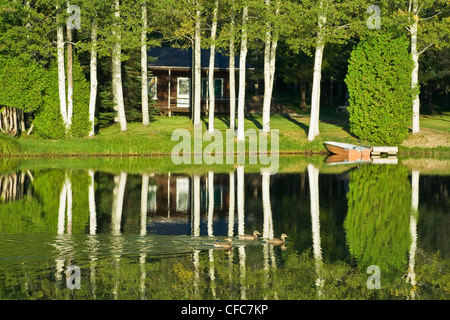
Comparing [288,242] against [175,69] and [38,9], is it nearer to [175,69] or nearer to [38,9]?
[38,9]

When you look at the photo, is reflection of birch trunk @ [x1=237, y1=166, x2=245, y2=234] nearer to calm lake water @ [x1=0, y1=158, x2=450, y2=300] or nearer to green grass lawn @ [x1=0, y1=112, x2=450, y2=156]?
calm lake water @ [x1=0, y1=158, x2=450, y2=300]

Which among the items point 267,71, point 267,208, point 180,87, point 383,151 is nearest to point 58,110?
point 267,71

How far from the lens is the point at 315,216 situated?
22.2m

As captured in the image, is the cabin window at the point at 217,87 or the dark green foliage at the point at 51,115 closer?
the dark green foliage at the point at 51,115

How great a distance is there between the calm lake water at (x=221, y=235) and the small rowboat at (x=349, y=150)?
10.6m

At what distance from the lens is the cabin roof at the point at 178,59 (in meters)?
58.5

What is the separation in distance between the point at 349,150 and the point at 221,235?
25960mm

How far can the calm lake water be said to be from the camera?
45.9ft

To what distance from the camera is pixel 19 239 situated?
1802 cm

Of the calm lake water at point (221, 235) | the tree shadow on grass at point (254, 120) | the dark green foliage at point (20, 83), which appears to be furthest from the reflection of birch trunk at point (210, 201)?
the tree shadow on grass at point (254, 120)

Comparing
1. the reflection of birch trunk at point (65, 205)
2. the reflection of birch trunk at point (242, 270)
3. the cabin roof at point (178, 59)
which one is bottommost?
the reflection of birch trunk at point (65, 205)

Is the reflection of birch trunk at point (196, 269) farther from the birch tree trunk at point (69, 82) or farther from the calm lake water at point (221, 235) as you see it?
the birch tree trunk at point (69, 82)

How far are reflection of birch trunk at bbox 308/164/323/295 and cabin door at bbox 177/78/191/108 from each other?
940 inches
